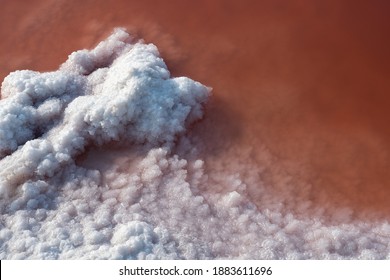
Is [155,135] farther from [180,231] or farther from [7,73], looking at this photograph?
[7,73]

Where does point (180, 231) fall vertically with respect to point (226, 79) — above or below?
below

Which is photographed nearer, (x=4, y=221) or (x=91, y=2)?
(x=4, y=221)

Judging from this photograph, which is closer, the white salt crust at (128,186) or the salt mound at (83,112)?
the white salt crust at (128,186)

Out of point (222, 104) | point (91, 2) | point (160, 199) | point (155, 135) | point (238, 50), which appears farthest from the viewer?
point (91, 2)

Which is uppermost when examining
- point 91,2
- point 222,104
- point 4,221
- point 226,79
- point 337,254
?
point 91,2

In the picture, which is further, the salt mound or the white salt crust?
the salt mound

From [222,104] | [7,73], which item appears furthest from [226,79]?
[7,73]

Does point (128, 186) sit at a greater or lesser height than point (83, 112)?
lesser

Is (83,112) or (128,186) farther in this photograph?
(83,112)
